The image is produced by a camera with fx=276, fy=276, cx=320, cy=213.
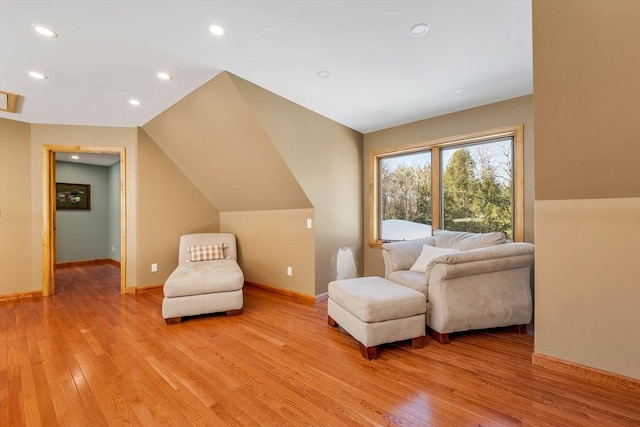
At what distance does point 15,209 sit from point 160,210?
1.70 m

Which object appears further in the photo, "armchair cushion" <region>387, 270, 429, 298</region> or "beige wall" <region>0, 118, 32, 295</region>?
"beige wall" <region>0, 118, 32, 295</region>

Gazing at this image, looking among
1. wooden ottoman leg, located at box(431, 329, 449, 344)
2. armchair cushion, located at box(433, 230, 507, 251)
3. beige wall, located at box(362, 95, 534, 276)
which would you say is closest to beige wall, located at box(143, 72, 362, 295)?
beige wall, located at box(362, 95, 534, 276)

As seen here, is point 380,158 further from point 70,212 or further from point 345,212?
point 70,212

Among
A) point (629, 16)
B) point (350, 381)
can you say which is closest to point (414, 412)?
point (350, 381)

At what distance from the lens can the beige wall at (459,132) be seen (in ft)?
9.70

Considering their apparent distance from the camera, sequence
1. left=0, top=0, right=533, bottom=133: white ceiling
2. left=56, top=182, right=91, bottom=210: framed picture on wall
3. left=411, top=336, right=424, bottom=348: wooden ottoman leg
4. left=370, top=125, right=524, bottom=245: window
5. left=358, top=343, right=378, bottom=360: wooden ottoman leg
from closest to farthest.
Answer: left=0, top=0, right=533, bottom=133: white ceiling → left=358, top=343, right=378, bottom=360: wooden ottoman leg → left=411, top=336, right=424, bottom=348: wooden ottoman leg → left=370, top=125, right=524, bottom=245: window → left=56, top=182, right=91, bottom=210: framed picture on wall

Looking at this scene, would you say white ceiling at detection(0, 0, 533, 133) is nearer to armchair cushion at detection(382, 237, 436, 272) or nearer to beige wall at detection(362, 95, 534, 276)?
beige wall at detection(362, 95, 534, 276)

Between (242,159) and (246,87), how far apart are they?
1004 mm

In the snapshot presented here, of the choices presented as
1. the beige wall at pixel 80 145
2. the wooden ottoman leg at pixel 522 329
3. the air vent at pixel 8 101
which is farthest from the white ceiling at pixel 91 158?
the wooden ottoman leg at pixel 522 329

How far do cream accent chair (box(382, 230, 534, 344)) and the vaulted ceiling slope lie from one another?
1.80m

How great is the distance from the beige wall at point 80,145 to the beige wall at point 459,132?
3420mm

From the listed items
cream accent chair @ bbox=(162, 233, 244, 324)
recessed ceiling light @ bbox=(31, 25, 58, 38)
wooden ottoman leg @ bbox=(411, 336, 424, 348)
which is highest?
recessed ceiling light @ bbox=(31, 25, 58, 38)

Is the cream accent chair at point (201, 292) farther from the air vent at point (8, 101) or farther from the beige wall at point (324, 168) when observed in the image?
the air vent at point (8, 101)

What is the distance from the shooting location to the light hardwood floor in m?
1.51
